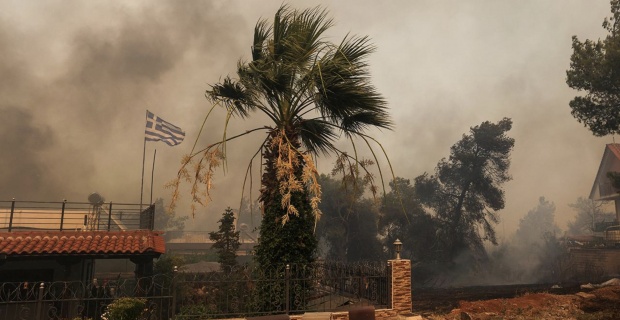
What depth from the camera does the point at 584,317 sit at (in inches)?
680

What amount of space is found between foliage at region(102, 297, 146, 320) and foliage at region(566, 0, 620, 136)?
33.1 meters

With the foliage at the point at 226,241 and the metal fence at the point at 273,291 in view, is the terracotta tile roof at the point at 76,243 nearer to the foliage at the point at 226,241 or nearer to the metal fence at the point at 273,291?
the metal fence at the point at 273,291

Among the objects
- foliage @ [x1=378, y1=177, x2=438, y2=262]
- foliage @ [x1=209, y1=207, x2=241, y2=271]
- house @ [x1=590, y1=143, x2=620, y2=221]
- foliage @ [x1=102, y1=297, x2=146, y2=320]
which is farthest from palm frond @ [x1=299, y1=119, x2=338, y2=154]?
house @ [x1=590, y1=143, x2=620, y2=221]

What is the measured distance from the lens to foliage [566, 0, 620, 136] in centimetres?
3222

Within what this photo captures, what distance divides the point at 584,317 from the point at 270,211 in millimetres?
12994

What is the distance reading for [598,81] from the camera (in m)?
32.4

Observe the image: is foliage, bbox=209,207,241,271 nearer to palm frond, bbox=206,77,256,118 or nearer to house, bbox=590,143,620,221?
palm frond, bbox=206,77,256,118

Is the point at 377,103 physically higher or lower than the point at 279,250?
higher

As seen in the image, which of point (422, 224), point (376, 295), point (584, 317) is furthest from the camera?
point (422, 224)

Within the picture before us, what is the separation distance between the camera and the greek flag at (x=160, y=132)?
78.1ft

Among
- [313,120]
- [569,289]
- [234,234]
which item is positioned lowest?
[569,289]

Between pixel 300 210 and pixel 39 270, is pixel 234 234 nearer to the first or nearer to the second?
pixel 39 270

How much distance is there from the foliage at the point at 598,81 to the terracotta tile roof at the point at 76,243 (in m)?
31.5

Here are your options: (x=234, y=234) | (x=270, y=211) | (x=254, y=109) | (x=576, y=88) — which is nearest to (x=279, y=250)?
(x=270, y=211)
